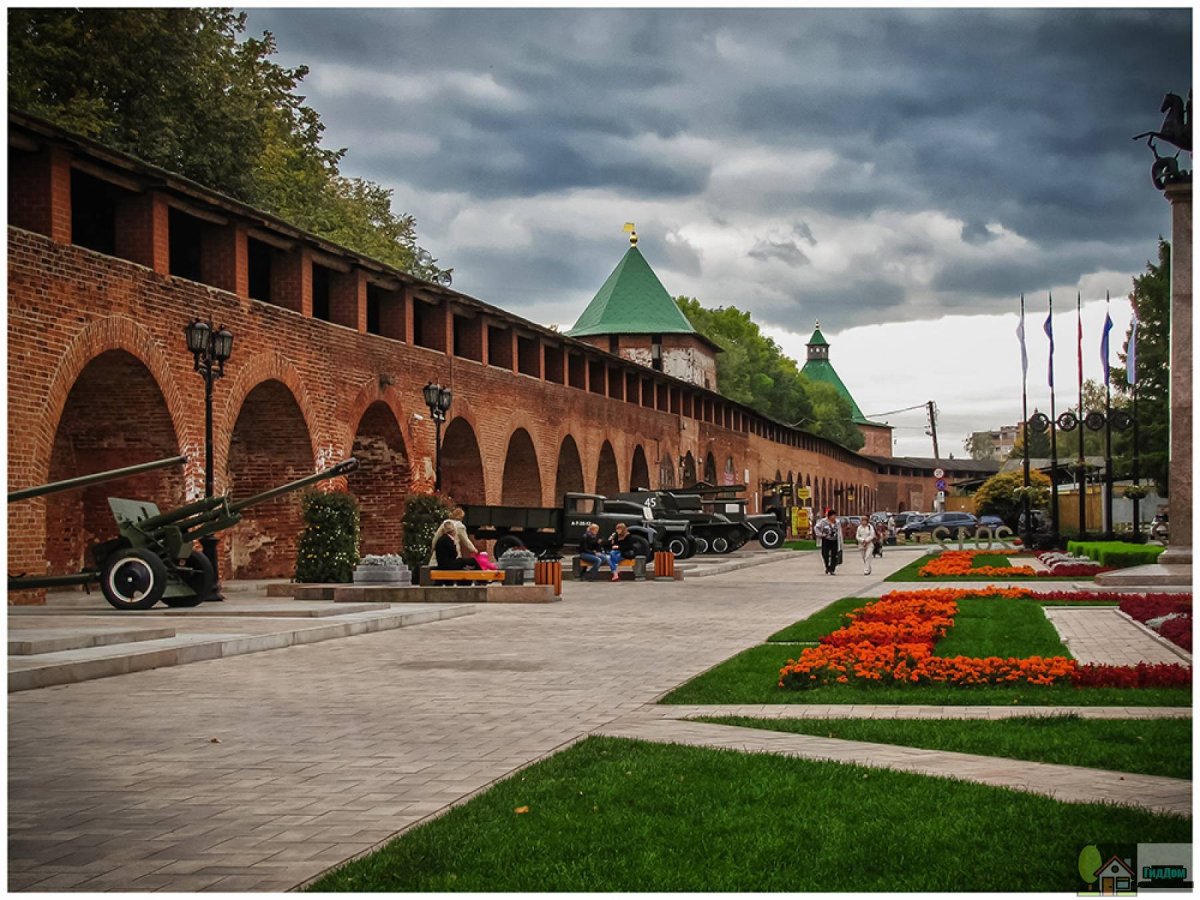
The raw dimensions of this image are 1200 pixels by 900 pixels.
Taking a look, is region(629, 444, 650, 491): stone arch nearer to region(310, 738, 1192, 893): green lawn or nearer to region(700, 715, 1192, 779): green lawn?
region(700, 715, 1192, 779): green lawn

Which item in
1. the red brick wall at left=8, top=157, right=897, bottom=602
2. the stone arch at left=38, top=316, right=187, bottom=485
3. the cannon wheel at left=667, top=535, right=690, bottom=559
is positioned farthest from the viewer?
the cannon wheel at left=667, top=535, right=690, bottom=559

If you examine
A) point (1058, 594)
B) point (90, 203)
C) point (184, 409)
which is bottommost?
point (1058, 594)

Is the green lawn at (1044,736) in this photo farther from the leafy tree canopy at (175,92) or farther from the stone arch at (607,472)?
the stone arch at (607,472)

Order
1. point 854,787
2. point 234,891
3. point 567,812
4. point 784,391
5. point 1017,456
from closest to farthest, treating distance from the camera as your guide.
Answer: point 234,891, point 567,812, point 854,787, point 784,391, point 1017,456

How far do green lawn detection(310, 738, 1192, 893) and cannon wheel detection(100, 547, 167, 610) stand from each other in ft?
35.1

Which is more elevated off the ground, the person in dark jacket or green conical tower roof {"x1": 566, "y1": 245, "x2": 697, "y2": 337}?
green conical tower roof {"x1": 566, "y1": 245, "x2": 697, "y2": 337}

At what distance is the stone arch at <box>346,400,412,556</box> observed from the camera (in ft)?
94.3

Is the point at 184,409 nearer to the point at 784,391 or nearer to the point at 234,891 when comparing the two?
the point at 234,891

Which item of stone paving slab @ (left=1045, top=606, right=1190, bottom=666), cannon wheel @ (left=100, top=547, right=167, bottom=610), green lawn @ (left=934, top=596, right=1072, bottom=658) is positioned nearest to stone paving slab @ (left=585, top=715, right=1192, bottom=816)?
stone paving slab @ (left=1045, top=606, right=1190, bottom=666)

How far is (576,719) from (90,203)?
52.6 feet

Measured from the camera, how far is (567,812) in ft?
17.7

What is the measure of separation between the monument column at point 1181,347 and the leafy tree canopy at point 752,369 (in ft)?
217

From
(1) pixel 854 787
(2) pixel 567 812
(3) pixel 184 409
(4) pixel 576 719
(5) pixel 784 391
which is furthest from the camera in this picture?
(5) pixel 784 391

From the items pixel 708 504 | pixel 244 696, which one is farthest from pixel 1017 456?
pixel 244 696
